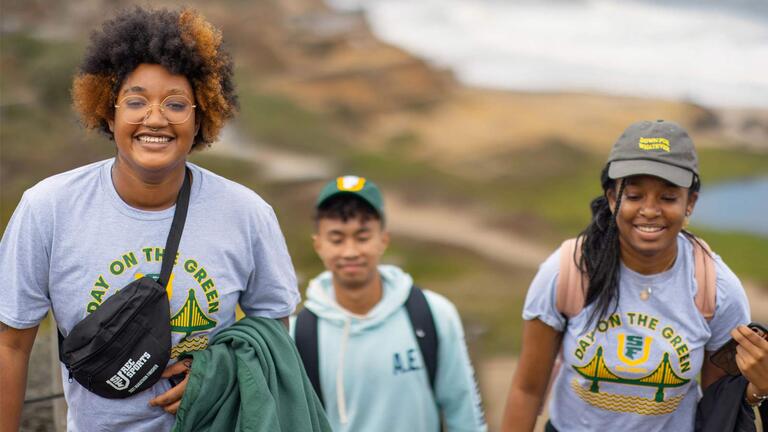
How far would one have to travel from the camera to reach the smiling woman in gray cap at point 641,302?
2594 mm

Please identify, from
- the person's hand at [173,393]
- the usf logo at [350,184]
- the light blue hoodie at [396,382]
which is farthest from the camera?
the usf logo at [350,184]

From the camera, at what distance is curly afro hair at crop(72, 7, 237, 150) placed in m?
2.29

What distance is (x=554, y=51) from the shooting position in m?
20.9

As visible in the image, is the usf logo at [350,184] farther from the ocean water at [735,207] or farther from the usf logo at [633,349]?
the ocean water at [735,207]

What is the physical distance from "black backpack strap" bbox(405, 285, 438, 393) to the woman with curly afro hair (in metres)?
0.85

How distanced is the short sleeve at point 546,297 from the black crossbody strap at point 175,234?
95 centimetres

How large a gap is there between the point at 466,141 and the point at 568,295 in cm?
1393

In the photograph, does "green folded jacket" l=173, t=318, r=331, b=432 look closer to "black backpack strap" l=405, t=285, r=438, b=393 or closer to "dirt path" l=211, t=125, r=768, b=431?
"black backpack strap" l=405, t=285, r=438, b=393

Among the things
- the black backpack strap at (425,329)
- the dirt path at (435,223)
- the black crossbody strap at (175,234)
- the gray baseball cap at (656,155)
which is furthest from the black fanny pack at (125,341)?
the dirt path at (435,223)

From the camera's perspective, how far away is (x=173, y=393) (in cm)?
228

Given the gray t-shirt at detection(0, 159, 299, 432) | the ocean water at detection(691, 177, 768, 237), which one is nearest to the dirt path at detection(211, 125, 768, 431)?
the ocean water at detection(691, 177, 768, 237)

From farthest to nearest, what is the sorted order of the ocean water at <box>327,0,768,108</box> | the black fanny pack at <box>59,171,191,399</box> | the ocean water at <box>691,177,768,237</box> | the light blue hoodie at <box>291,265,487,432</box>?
the ocean water at <box>327,0,768,108</box> < the ocean water at <box>691,177,768,237</box> < the light blue hoodie at <box>291,265,487,432</box> < the black fanny pack at <box>59,171,191,399</box>

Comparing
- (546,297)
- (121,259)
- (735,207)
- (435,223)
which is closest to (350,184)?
(546,297)

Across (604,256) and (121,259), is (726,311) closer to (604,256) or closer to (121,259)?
(604,256)
